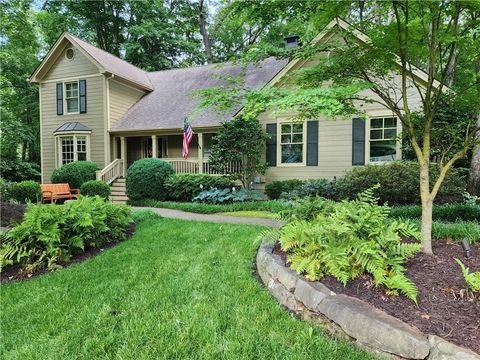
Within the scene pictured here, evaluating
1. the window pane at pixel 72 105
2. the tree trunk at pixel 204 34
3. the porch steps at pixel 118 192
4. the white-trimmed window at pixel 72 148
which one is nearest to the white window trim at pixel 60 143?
the white-trimmed window at pixel 72 148

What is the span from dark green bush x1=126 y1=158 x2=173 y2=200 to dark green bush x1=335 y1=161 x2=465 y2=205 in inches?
254

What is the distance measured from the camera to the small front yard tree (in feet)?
36.8

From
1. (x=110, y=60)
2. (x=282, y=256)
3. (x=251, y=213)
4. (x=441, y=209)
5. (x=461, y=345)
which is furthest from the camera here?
(x=110, y=60)

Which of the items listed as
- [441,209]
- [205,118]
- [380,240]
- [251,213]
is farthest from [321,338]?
[205,118]

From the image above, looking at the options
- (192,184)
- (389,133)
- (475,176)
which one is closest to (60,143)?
(192,184)

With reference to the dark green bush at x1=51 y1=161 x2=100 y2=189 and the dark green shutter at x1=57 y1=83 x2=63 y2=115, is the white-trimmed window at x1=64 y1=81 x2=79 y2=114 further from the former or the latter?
the dark green bush at x1=51 y1=161 x2=100 y2=189

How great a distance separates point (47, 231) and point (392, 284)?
14.5ft

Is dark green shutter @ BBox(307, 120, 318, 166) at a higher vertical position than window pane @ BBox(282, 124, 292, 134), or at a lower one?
lower

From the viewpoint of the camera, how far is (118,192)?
1375 centimetres

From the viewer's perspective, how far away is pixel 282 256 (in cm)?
381

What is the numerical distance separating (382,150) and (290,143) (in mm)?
3190

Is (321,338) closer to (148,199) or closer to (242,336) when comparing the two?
(242,336)

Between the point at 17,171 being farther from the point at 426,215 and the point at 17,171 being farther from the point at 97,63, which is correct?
the point at 426,215

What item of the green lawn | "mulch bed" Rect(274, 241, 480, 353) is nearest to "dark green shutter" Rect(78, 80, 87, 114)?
the green lawn
